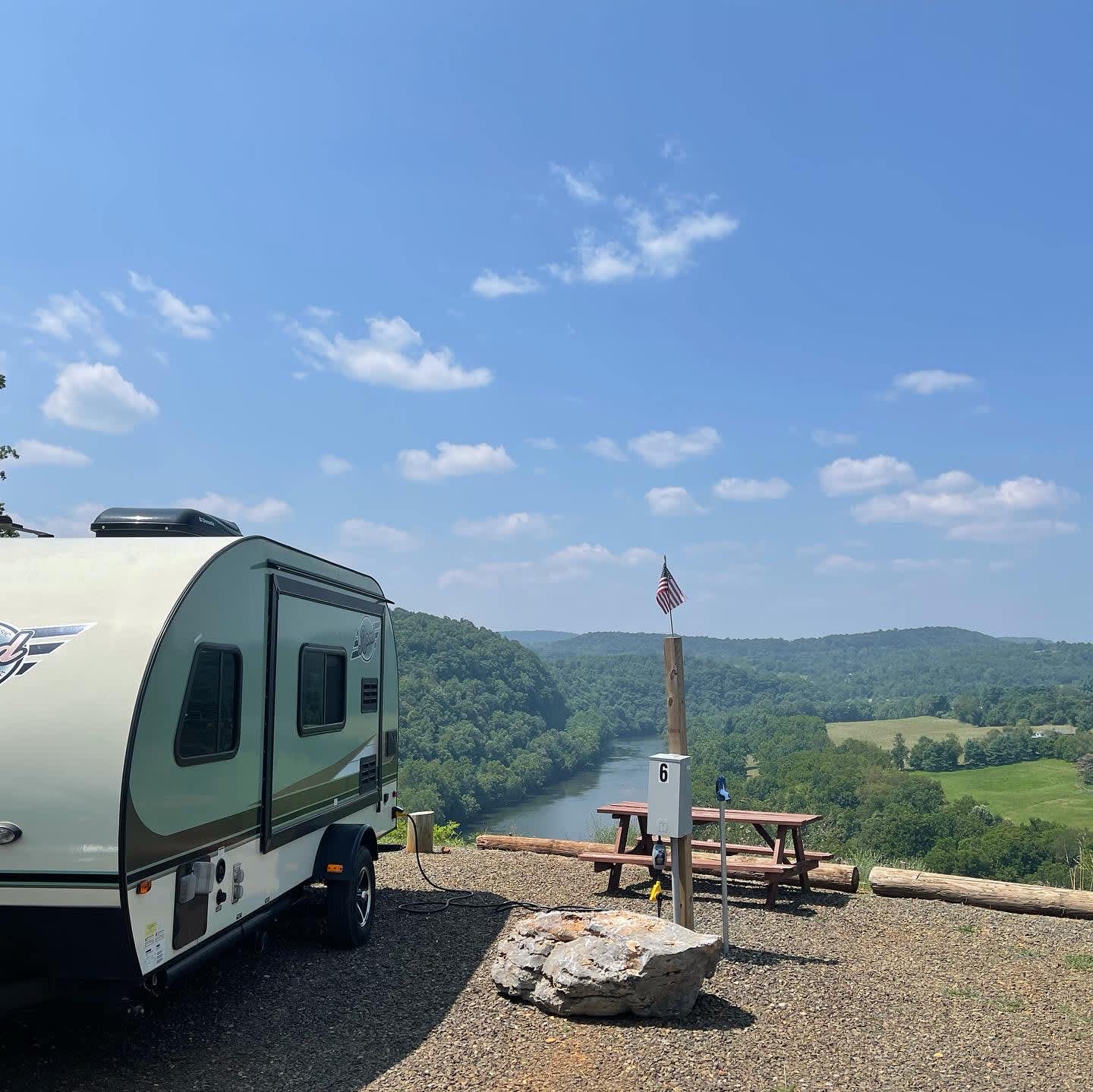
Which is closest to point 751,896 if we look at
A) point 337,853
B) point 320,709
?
point 337,853

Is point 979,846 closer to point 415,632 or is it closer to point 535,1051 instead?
point 535,1051

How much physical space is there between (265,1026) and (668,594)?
170 inches

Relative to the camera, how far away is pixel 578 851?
35.2ft

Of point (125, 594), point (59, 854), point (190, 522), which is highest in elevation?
point (190, 522)

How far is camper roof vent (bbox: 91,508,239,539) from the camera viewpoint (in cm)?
588

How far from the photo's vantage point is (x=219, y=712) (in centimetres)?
509

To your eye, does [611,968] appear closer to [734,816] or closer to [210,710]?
[210,710]

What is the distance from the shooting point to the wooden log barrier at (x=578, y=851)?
9.16 meters

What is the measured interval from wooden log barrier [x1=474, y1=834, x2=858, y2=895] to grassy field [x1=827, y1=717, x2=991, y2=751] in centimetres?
9451

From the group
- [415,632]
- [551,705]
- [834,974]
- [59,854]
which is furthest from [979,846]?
[551,705]

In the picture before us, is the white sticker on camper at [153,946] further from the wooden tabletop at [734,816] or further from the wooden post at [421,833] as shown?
the wooden post at [421,833]

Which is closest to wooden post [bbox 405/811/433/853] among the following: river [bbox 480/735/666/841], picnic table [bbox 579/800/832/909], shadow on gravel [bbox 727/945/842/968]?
picnic table [bbox 579/800/832/909]

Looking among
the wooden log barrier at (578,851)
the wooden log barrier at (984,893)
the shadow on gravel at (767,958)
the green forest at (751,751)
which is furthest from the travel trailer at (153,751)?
the green forest at (751,751)

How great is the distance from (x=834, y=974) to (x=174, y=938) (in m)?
4.43
